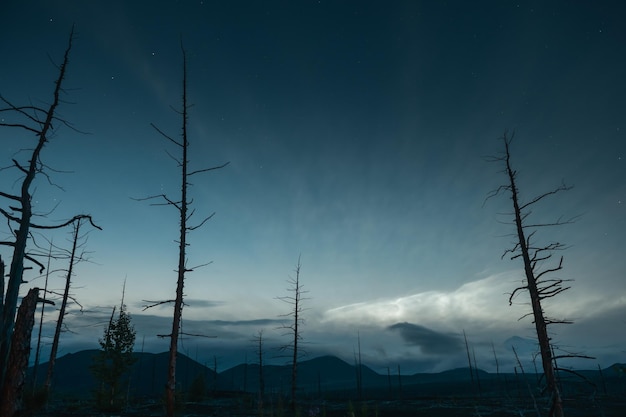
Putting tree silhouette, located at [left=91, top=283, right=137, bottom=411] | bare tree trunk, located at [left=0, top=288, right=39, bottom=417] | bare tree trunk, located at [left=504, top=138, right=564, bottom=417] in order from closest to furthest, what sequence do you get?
bare tree trunk, located at [left=0, top=288, right=39, bottom=417]
bare tree trunk, located at [left=504, top=138, right=564, bottom=417]
tree silhouette, located at [left=91, top=283, right=137, bottom=411]

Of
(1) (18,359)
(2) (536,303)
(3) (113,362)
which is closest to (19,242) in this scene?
(1) (18,359)

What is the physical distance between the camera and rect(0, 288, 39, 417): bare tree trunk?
5242 millimetres

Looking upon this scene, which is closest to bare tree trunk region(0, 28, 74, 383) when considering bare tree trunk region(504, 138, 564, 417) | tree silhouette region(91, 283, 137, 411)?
bare tree trunk region(504, 138, 564, 417)

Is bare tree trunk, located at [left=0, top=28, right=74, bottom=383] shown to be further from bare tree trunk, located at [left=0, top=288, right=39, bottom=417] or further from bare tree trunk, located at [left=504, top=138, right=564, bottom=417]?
bare tree trunk, located at [left=504, top=138, right=564, bottom=417]

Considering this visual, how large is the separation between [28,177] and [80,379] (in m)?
228

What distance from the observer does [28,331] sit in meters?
5.60

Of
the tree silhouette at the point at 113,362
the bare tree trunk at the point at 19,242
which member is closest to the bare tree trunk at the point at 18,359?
the bare tree trunk at the point at 19,242

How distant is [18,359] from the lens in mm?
5418

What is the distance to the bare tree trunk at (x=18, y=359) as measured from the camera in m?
5.24

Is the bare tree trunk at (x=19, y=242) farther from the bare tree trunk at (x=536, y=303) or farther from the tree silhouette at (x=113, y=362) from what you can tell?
the tree silhouette at (x=113, y=362)

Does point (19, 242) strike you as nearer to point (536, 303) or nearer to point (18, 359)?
point (18, 359)

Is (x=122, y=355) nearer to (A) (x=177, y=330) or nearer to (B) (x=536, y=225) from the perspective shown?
(A) (x=177, y=330)

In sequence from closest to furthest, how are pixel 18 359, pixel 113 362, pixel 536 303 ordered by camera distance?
pixel 18 359, pixel 536 303, pixel 113 362

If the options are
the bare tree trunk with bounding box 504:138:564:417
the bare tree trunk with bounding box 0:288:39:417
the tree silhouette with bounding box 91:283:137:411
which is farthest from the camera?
the tree silhouette with bounding box 91:283:137:411
